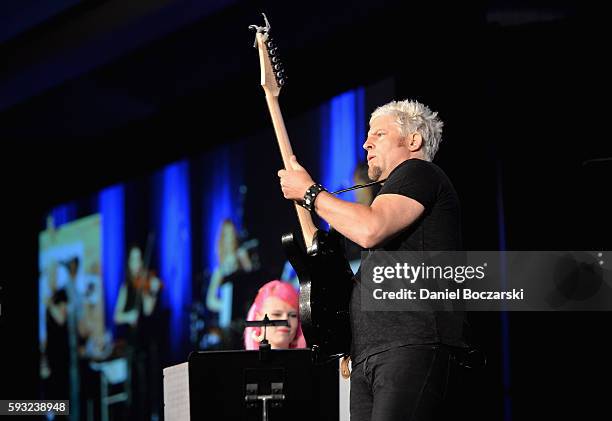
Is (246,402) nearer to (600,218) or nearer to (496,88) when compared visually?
(600,218)

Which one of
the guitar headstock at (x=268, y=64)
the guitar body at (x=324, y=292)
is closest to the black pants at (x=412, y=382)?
the guitar body at (x=324, y=292)

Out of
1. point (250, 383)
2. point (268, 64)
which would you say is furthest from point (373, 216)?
point (268, 64)

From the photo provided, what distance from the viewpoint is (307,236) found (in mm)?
3275

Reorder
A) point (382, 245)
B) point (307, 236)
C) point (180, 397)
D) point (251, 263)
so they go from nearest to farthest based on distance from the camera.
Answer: point (382, 245) → point (307, 236) → point (180, 397) → point (251, 263)

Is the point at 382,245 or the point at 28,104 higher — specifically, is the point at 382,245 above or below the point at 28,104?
below

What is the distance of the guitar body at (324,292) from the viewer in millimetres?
2582

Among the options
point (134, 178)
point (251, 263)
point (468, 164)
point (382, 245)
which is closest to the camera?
point (382, 245)

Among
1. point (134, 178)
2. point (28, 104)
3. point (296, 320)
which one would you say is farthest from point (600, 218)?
point (28, 104)

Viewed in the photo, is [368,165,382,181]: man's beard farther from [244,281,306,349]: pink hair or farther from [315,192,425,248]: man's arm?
[244,281,306,349]: pink hair

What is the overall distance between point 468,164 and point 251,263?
5.24 ft

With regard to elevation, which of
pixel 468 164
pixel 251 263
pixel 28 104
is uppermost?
pixel 28 104

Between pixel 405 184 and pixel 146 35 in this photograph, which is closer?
pixel 405 184

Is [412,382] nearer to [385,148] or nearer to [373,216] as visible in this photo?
[373,216]

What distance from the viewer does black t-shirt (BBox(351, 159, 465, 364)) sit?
2414 mm
